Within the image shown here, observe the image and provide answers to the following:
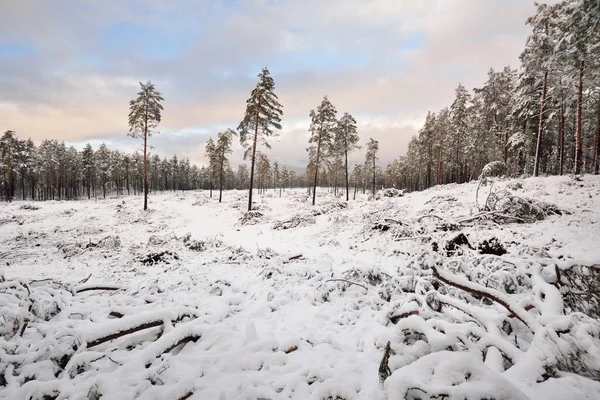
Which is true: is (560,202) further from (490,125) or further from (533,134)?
(490,125)

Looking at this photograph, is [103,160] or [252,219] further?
[103,160]

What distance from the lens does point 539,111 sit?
2395 centimetres

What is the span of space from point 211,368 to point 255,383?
1.67 feet

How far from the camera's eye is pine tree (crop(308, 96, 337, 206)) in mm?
30453

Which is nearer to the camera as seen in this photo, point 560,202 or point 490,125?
point 560,202

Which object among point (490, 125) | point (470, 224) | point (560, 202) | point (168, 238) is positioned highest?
point (490, 125)

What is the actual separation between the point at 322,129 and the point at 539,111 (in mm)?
20357

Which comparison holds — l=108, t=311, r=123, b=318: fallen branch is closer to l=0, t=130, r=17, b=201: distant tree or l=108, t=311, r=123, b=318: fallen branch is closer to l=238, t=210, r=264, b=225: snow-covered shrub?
l=238, t=210, r=264, b=225: snow-covered shrub

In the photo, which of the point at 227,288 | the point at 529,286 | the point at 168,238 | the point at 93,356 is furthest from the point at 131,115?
the point at 529,286

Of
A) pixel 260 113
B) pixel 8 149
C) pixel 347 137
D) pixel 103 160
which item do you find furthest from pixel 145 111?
pixel 103 160

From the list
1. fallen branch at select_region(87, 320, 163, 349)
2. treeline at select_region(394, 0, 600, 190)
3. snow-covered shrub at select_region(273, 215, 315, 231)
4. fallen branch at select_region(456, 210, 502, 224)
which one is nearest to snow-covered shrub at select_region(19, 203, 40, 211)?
snow-covered shrub at select_region(273, 215, 315, 231)

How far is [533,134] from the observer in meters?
26.0

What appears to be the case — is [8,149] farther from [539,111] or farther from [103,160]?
[539,111]

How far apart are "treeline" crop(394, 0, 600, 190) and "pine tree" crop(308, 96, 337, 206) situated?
56.7ft
